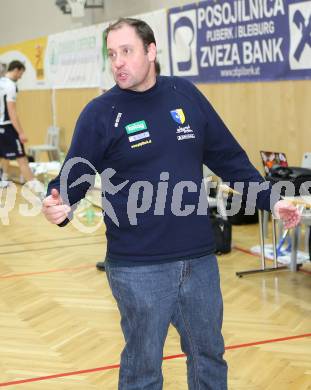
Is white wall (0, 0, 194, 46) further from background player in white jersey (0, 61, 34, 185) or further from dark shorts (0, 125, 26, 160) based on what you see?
dark shorts (0, 125, 26, 160)

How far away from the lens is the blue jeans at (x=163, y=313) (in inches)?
89.0

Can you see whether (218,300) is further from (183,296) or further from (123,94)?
(123,94)

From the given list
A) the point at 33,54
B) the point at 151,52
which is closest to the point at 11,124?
the point at 33,54

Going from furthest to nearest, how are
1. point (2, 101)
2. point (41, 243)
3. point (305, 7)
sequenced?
point (2, 101) → point (41, 243) → point (305, 7)

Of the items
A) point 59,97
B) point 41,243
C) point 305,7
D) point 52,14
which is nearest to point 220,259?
point 41,243

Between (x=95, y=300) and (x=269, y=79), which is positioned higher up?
(x=269, y=79)

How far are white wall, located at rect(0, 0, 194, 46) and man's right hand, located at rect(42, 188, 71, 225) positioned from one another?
22.2 ft

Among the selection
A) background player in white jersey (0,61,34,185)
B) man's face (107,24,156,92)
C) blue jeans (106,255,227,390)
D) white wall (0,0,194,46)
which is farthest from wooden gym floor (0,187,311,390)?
white wall (0,0,194,46)

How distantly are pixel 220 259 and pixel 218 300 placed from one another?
3.56 metres

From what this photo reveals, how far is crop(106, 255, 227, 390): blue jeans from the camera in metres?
2.26

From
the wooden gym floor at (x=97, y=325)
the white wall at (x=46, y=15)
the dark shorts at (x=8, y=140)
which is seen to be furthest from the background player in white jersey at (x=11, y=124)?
the wooden gym floor at (x=97, y=325)

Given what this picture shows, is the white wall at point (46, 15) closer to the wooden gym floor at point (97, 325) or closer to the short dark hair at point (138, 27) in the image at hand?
the wooden gym floor at point (97, 325)

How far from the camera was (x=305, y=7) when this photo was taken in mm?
6414

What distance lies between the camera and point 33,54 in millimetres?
13047
